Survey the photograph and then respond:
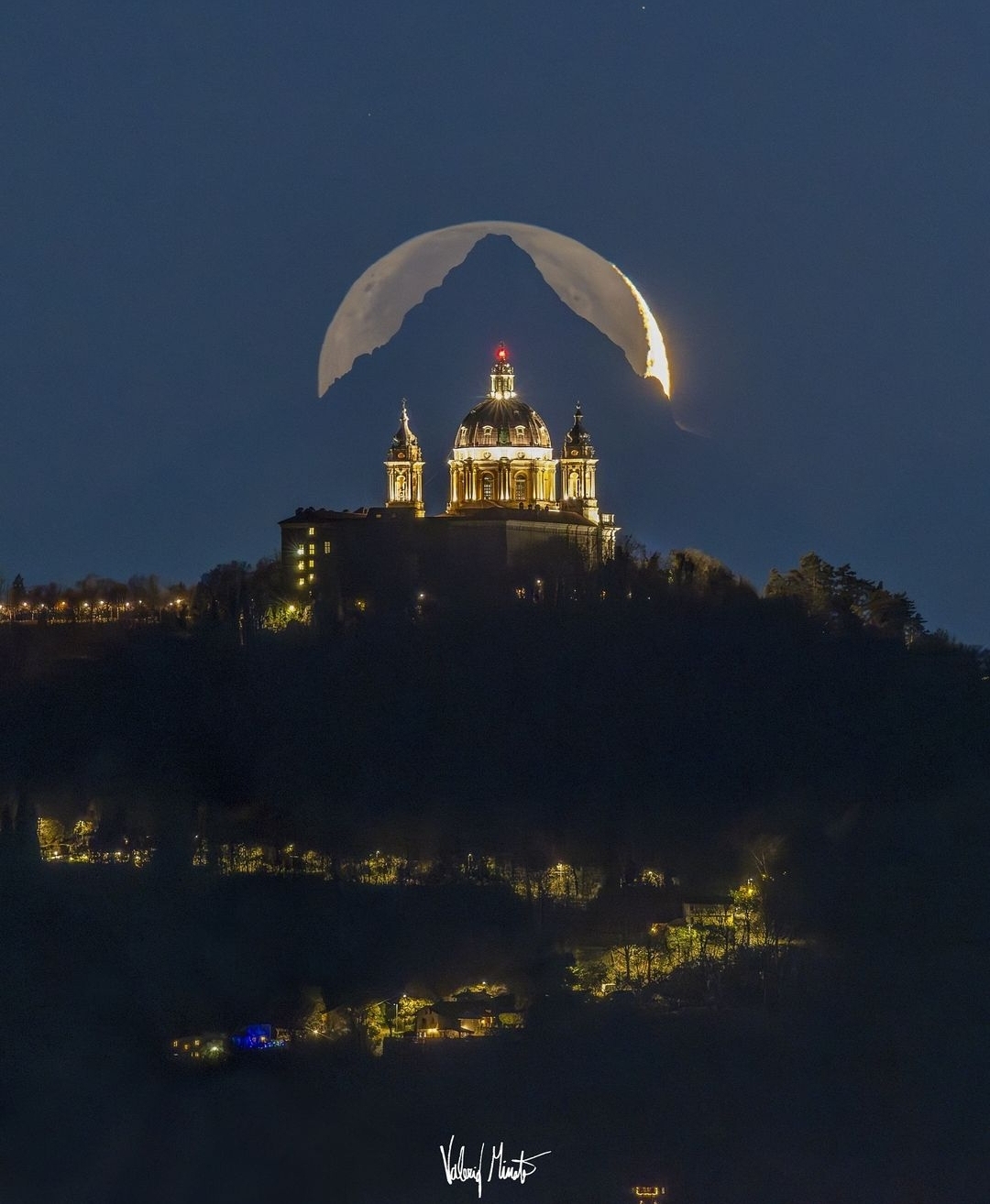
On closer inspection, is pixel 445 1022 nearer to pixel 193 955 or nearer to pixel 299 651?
pixel 193 955

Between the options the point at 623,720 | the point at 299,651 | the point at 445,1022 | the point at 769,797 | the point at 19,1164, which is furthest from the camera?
the point at 299,651

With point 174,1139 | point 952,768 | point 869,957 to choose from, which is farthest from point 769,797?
point 174,1139

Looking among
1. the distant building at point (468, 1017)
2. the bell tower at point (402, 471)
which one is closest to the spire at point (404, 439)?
the bell tower at point (402, 471)

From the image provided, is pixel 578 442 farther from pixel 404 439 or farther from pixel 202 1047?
pixel 202 1047

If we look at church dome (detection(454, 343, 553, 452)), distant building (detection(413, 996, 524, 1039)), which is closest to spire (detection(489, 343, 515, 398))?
church dome (detection(454, 343, 553, 452))
